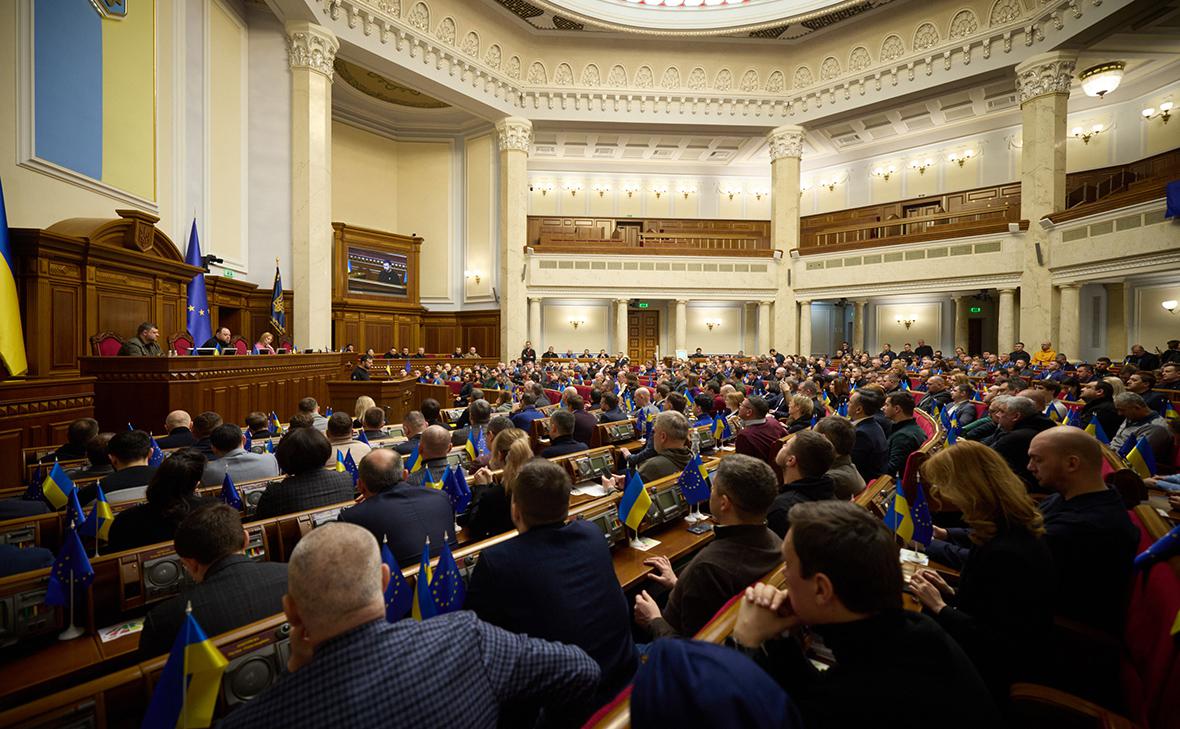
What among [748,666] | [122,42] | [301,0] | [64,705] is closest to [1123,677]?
[748,666]

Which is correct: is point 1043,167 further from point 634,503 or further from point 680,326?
point 634,503

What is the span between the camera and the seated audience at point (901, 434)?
174 inches

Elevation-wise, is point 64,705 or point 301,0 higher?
point 301,0

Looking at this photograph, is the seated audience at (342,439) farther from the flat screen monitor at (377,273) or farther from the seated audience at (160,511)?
the flat screen monitor at (377,273)

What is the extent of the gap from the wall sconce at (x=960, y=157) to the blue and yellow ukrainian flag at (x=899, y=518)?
21.1 meters

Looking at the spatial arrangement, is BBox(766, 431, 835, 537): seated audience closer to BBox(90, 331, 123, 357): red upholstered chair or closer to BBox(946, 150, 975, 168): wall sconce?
BBox(90, 331, 123, 357): red upholstered chair

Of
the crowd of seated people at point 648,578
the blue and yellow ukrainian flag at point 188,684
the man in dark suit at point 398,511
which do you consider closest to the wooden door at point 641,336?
the crowd of seated people at point 648,578

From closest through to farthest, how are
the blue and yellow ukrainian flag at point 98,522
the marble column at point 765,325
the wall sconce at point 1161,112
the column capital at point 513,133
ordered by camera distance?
the blue and yellow ukrainian flag at point 98,522, the wall sconce at point 1161,112, the column capital at point 513,133, the marble column at point 765,325

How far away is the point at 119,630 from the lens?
2.08m

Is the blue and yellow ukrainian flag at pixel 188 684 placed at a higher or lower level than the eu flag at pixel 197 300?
lower

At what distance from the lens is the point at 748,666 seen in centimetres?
100

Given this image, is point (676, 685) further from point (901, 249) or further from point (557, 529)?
point (901, 249)

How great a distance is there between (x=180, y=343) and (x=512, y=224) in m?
10.7

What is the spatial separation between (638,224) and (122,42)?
50.7 ft
